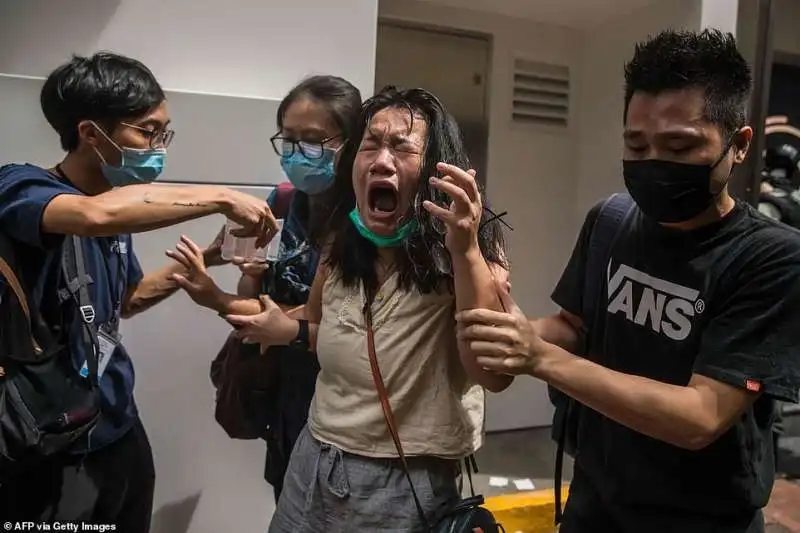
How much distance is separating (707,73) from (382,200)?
661mm

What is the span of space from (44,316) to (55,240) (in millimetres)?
202

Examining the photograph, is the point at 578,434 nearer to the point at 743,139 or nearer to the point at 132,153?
the point at 743,139

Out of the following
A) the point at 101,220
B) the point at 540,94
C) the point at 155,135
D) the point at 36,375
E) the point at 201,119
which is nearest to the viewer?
the point at 101,220

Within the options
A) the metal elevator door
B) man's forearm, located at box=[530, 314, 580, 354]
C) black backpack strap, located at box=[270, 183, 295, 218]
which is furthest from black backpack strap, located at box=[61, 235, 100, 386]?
the metal elevator door

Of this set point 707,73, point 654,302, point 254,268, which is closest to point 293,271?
point 254,268

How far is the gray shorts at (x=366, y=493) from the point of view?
1244 mm

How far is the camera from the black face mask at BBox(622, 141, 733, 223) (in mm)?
1187

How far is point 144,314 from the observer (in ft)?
6.79

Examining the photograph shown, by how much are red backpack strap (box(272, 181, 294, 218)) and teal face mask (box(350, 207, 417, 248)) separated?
533 millimetres

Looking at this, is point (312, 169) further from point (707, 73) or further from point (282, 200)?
point (707, 73)

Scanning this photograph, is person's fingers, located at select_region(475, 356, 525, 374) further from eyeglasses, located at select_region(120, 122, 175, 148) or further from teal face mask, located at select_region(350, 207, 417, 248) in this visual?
eyeglasses, located at select_region(120, 122, 175, 148)

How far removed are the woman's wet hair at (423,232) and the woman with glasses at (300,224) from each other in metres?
0.26

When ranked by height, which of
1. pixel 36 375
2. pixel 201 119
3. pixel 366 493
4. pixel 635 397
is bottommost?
pixel 366 493

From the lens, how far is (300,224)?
1766 millimetres
